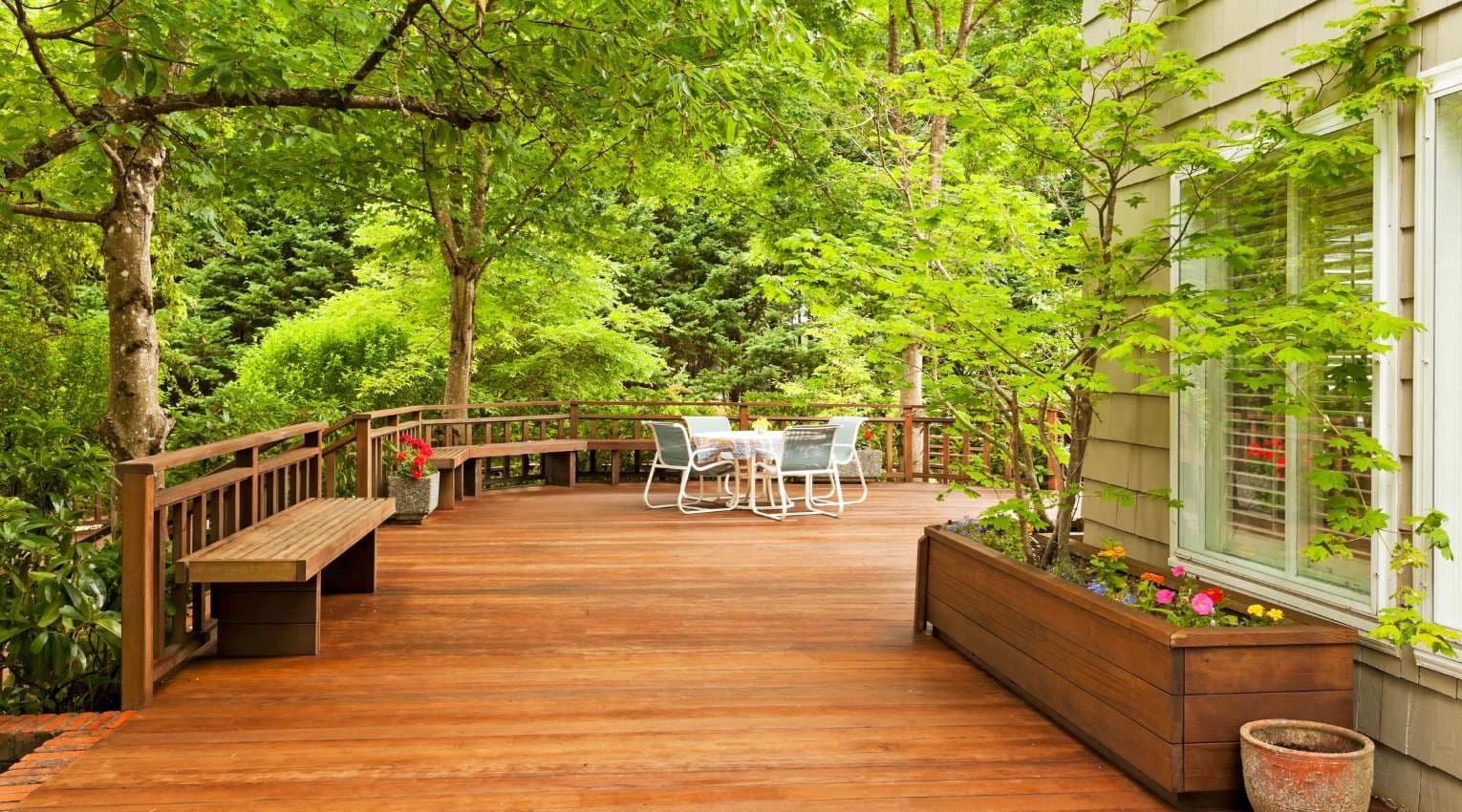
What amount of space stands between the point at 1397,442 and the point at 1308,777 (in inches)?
37.5

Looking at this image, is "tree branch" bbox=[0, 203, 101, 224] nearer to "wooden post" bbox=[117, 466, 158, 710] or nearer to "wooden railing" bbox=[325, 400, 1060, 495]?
"wooden post" bbox=[117, 466, 158, 710]

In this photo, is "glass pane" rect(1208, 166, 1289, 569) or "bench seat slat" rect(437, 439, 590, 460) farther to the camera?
"bench seat slat" rect(437, 439, 590, 460)

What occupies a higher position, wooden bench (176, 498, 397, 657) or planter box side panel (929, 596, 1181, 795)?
wooden bench (176, 498, 397, 657)

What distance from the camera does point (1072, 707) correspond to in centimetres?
310

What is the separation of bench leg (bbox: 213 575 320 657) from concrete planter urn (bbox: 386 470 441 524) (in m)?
3.66

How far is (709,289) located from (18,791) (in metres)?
14.9

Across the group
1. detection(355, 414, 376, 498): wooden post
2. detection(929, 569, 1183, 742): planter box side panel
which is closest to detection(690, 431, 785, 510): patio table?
detection(355, 414, 376, 498): wooden post

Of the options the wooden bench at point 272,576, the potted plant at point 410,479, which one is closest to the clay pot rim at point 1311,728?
the wooden bench at point 272,576

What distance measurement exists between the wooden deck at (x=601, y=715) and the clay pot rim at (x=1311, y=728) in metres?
0.33

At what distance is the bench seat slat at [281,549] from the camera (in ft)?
11.6

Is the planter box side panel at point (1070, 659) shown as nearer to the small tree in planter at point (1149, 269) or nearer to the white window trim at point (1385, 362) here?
the small tree in planter at point (1149, 269)

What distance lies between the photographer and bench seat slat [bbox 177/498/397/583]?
3.55 metres

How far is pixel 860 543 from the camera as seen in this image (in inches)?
275

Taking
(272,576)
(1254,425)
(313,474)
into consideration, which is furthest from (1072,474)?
(313,474)
